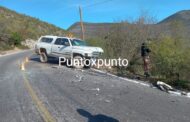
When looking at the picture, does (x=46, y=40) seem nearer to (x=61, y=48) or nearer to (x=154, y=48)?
(x=61, y=48)

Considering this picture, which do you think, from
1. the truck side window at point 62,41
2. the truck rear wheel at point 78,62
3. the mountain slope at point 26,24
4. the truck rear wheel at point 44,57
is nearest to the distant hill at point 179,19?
the truck rear wheel at point 78,62

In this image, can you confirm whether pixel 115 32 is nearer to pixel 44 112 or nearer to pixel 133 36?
pixel 133 36

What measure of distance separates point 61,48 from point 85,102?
12.8 metres

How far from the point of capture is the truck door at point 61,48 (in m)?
23.1

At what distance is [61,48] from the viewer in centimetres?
2362

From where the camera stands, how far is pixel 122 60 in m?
24.7

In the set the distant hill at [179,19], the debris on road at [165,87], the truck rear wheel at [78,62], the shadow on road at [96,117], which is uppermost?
the distant hill at [179,19]

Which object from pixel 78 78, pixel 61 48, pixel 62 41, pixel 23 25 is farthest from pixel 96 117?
pixel 23 25

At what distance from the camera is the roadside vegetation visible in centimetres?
1720

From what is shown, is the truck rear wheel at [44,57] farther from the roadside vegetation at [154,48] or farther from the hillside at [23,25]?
the hillside at [23,25]

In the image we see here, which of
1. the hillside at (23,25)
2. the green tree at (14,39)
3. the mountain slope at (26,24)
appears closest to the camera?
the green tree at (14,39)

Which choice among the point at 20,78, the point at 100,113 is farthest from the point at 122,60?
the point at 100,113

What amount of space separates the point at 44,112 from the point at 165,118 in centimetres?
318

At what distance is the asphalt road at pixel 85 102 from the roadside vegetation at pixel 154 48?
9.27 ft
